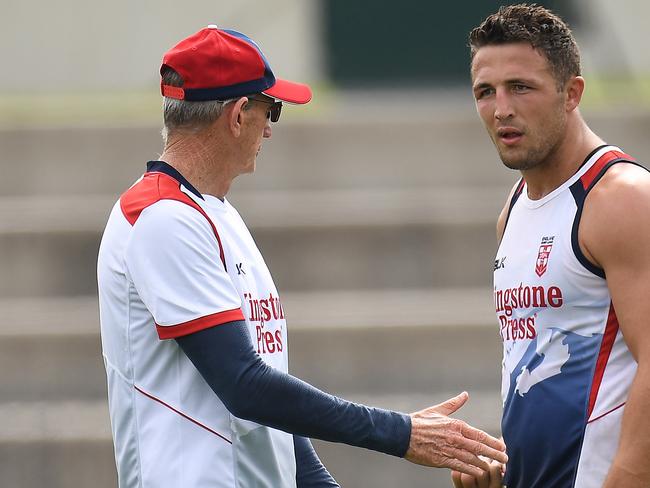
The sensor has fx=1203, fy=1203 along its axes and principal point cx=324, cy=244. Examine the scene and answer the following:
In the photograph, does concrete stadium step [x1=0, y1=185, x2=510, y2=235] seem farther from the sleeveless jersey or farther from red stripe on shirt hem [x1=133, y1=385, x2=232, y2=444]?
red stripe on shirt hem [x1=133, y1=385, x2=232, y2=444]

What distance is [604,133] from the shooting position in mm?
9047

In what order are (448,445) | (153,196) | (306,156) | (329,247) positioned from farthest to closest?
1. (306,156)
2. (329,247)
3. (448,445)
4. (153,196)

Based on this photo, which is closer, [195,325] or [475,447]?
[195,325]

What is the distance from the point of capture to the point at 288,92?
11.1ft

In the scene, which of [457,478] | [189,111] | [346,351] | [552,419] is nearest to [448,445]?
[552,419]

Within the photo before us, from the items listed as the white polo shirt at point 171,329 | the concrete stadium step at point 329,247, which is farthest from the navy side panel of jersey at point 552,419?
the concrete stadium step at point 329,247

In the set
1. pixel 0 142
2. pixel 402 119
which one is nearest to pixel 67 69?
pixel 0 142

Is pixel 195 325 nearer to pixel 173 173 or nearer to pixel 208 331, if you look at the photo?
pixel 208 331

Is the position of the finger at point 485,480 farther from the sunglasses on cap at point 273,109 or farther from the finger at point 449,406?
the sunglasses on cap at point 273,109

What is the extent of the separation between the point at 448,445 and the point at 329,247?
4.82 meters

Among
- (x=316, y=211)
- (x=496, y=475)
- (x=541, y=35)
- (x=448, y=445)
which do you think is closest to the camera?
(x=448, y=445)

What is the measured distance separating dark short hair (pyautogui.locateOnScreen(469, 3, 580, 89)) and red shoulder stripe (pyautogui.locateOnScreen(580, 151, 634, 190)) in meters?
0.25

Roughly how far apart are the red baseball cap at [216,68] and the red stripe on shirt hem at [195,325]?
0.61m

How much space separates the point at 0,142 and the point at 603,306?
692 cm
